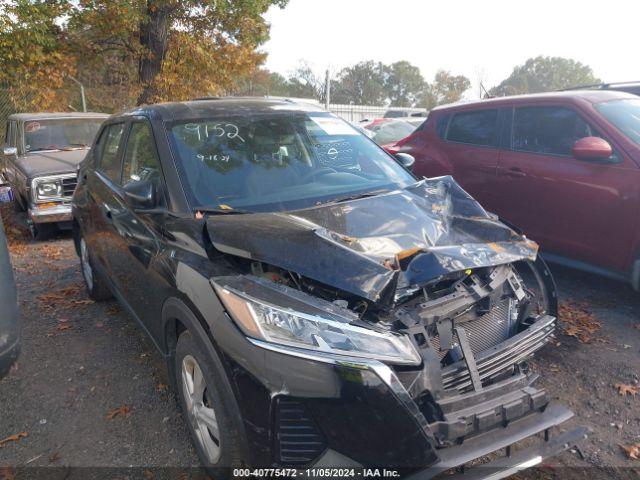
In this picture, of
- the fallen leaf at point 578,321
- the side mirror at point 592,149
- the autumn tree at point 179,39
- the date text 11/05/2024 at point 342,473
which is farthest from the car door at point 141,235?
the autumn tree at point 179,39

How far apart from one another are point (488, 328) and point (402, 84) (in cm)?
5975

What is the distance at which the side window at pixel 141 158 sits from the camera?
3133 mm

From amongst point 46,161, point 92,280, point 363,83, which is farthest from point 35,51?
point 363,83

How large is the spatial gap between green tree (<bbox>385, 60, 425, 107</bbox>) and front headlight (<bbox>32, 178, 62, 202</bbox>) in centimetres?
5466

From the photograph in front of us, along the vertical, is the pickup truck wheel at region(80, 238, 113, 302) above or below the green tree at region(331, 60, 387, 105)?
below

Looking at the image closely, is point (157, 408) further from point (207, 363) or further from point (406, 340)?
point (406, 340)

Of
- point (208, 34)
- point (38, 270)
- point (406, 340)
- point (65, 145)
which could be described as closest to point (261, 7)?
point (208, 34)

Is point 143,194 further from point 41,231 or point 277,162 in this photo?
point 41,231

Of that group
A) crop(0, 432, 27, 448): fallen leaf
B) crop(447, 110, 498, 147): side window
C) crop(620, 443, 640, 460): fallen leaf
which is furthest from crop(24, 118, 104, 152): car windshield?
crop(620, 443, 640, 460): fallen leaf

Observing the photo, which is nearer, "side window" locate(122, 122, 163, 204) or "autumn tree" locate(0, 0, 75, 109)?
"side window" locate(122, 122, 163, 204)

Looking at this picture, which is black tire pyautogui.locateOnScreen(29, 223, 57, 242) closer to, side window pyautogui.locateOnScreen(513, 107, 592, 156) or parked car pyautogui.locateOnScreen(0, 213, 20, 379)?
parked car pyautogui.locateOnScreen(0, 213, 20, 379)

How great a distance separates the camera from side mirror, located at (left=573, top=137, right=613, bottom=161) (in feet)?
13.9

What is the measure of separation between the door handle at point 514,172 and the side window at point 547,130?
0.76 feet

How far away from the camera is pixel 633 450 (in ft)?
8.70
